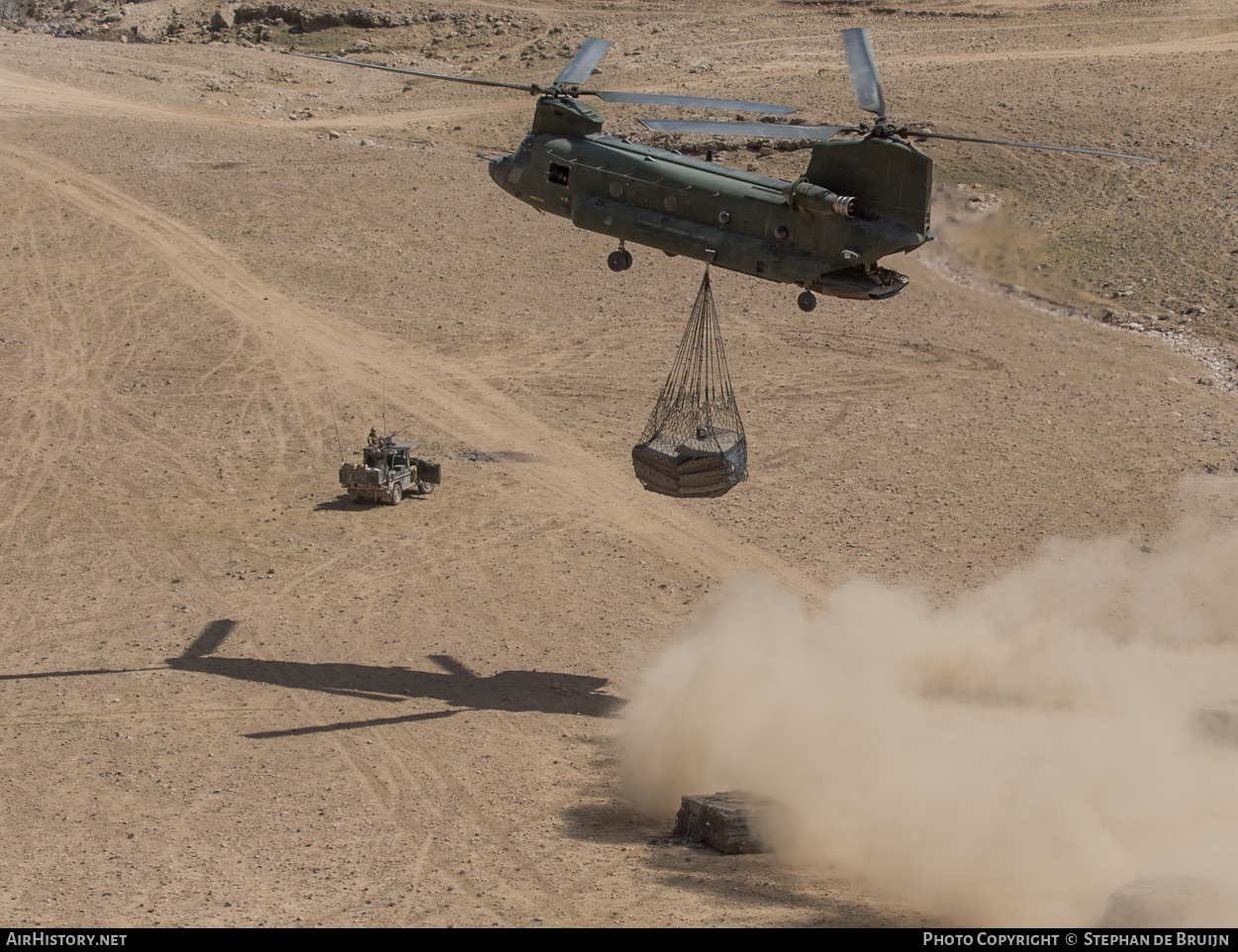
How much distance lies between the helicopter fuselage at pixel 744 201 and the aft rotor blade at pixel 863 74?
3.12 feet

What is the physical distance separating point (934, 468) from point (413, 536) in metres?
8.72

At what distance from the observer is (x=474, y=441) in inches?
928

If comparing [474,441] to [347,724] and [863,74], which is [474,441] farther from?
[863,74]

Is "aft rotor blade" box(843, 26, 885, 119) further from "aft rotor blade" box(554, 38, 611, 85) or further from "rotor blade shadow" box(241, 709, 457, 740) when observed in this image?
"rotor blade shadow" box(241, 709, 457, 740)

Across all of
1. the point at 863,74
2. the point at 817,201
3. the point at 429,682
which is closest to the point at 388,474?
the point at 429,682

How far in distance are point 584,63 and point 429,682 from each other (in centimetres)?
757

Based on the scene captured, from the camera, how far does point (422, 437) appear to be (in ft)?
77.5

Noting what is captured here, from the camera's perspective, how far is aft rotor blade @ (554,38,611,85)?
50.5ft

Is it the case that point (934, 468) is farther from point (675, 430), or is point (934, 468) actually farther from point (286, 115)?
point (286, 115)

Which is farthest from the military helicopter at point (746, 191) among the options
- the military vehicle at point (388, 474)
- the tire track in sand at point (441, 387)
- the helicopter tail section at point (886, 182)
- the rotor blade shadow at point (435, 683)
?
the military vehicle at point (388, 474)

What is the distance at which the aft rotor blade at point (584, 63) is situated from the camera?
1538 centimetres

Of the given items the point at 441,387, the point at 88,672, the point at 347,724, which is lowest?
the point at 88,672

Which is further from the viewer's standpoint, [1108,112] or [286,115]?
[286,115]
